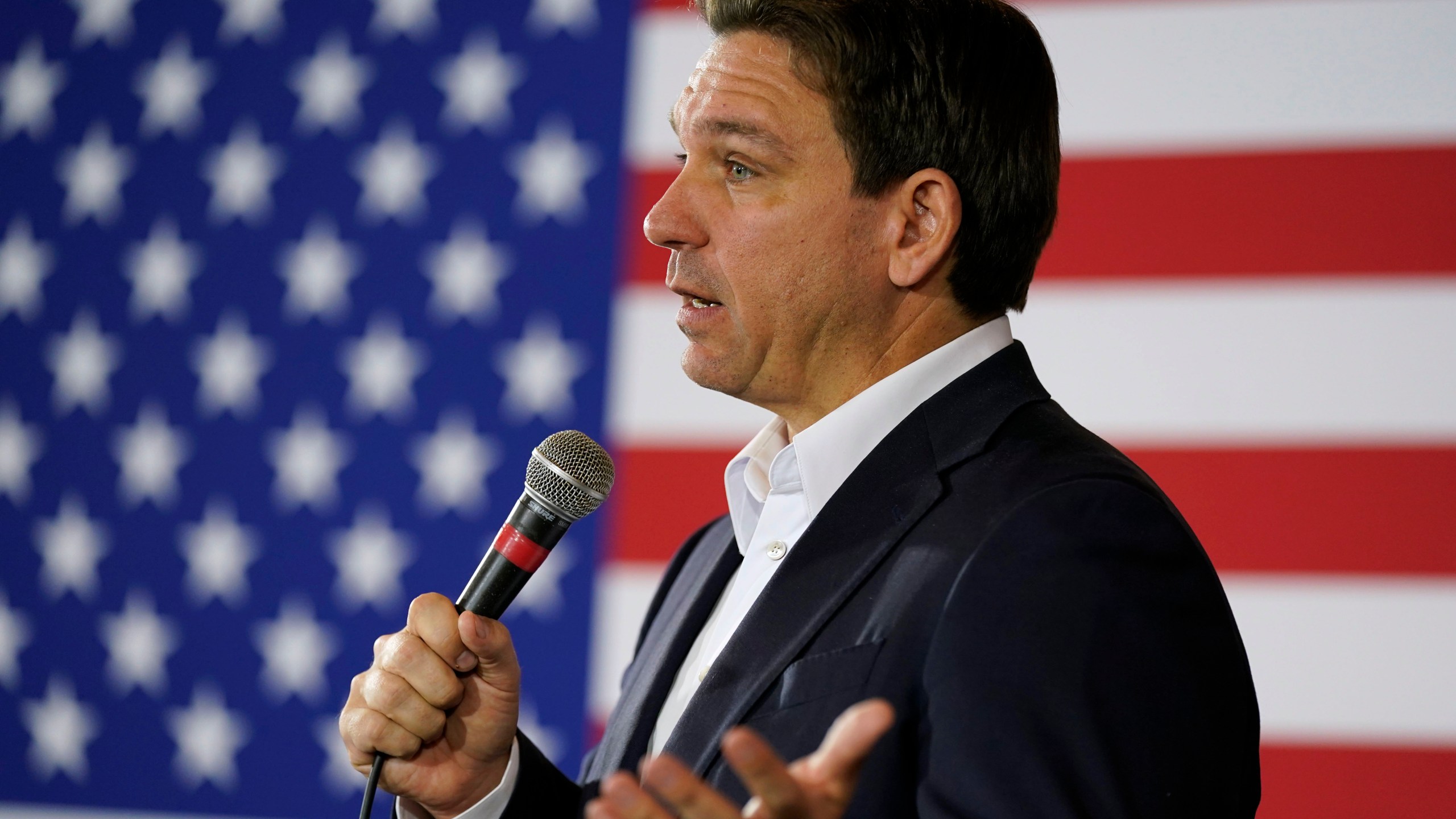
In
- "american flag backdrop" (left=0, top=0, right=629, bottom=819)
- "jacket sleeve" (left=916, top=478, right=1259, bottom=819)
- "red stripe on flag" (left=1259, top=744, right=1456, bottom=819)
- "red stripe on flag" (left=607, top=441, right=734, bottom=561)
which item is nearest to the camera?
"jacket sleeve" (left=916, top=478, right=1259, bottom=819)

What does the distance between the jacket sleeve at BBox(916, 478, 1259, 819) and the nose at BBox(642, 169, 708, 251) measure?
48cm

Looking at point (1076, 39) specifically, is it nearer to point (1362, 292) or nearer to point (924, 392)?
point (1362, 292)

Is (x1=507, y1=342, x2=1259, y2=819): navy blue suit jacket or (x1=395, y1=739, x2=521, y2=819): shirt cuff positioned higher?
(x1=507, y1=342, x2=1259, y2=819): navy blue suit jacket

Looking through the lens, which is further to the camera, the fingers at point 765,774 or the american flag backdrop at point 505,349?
the american flag backdrop at point 505,349

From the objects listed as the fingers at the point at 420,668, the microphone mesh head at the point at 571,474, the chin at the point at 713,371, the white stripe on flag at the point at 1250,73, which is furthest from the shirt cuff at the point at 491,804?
the white stripe on flag at the point at 1250,73

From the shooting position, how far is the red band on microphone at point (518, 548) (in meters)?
1.10

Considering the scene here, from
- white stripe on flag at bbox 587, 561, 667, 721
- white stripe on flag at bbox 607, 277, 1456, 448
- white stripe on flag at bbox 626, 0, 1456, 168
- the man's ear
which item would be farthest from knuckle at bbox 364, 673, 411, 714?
white stripe on flag at bbox 626, 0, 1456, 168

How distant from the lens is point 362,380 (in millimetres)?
2680

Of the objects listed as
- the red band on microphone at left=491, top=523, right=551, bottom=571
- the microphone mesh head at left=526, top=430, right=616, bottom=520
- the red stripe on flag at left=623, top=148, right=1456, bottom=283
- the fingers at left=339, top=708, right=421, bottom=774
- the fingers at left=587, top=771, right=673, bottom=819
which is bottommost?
the fingers at left=339, top=708, right=421, bottom=774

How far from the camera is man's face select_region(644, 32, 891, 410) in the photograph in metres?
1.27

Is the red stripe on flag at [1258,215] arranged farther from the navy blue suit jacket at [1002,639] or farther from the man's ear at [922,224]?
the navy blue suit jacket at [1002,639]

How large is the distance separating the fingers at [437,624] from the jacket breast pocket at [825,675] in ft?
0.94

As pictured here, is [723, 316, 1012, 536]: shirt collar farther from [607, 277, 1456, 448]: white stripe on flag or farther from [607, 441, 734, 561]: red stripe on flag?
[607, 441, 734, 561]: red stripe on flag

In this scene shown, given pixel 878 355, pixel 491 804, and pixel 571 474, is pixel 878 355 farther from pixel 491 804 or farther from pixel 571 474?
pixel 491 804
